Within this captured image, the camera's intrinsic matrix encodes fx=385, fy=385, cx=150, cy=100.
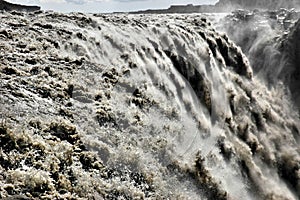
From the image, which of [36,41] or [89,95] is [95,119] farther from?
[36,41]

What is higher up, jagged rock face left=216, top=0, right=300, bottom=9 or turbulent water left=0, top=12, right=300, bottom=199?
jagged rock face left=216, top=0, right=300, bottom=9

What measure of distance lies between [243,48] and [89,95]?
16.4 meters

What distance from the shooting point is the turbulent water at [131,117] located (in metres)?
6.90

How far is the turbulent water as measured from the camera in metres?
6.90

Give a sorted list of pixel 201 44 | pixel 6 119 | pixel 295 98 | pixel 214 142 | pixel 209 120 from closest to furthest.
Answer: pixel 6 119 < pixel 214 142 < pixel 209 120 < pixel 201 44 < pixel 295 98

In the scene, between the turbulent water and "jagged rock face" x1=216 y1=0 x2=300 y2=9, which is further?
"jagged rock face" x1=216 y1=0 x2=300 y2=9

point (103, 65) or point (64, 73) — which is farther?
point (103, 65)

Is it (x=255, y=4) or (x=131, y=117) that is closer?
(x=131, y=117)

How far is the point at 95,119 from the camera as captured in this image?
8.61 metres

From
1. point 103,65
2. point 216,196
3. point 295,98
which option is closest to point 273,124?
point 295,98

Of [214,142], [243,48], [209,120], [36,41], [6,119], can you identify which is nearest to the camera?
[6,119]

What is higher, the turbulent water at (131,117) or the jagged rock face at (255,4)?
the jagged rock face at (255,4)

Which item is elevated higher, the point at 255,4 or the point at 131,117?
the point at 255,4

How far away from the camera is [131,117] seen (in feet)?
31.2
